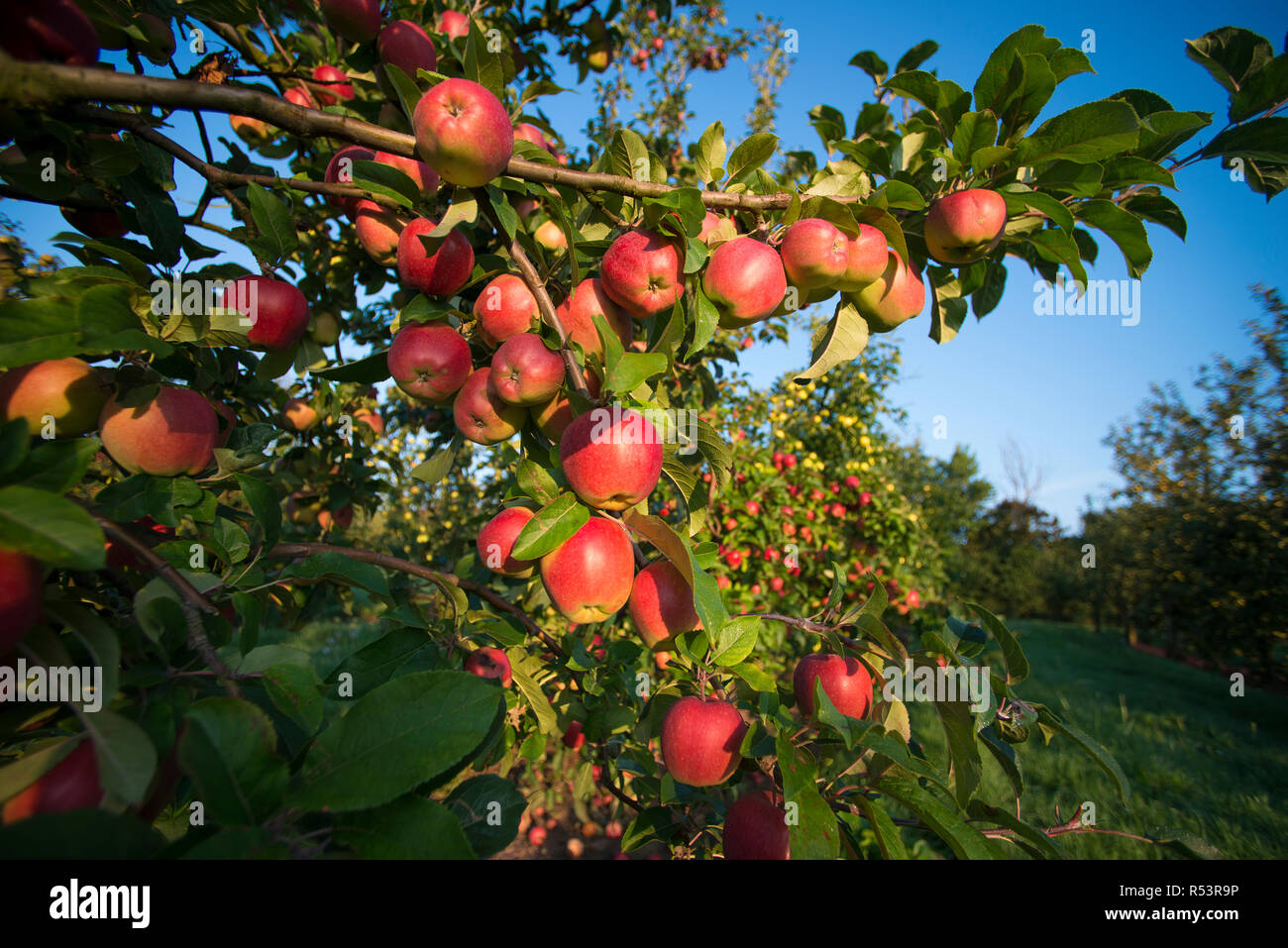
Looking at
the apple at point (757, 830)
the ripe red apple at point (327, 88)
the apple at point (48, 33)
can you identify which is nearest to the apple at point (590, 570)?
the apple at point (757, 830)

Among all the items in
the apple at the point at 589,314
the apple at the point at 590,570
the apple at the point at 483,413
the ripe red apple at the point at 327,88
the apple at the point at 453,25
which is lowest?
the apple at the point at 590,570

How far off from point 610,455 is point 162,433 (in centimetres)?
85

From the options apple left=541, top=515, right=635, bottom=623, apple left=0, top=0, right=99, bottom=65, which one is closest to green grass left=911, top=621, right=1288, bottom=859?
apple left=541, top=515, right=635, bottom=623

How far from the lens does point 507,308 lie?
47.7 inches

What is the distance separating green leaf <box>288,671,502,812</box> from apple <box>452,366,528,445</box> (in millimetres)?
636

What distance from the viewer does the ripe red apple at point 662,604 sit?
1136 millimetres

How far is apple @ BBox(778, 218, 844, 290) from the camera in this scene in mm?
1111

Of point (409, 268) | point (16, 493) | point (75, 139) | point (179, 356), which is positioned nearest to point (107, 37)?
point (75, 139)

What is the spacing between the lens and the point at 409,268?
1.15 metres

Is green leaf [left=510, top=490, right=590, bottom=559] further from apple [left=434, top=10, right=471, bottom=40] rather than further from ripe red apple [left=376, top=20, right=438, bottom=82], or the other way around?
apple [left=434, top=10, right=471, bottom=40]

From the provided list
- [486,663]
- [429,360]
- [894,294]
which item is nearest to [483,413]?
[429,360]

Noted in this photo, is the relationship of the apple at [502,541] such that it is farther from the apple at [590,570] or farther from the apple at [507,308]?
the apple at [507,308]

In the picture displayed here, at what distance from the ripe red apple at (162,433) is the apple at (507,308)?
1.92ft

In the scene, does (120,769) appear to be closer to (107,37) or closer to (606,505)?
(606,505)
